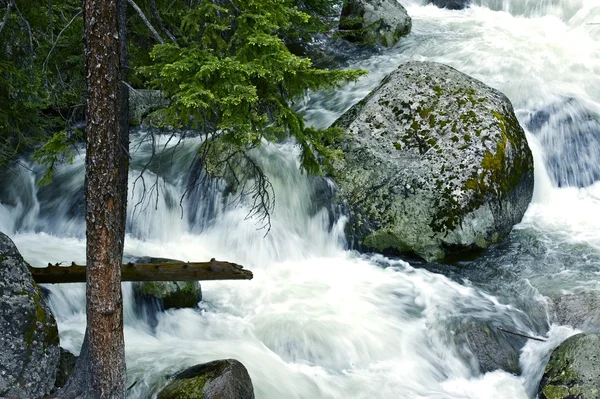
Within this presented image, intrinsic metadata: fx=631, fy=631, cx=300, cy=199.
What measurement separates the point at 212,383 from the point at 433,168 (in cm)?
523

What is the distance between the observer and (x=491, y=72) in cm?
1438

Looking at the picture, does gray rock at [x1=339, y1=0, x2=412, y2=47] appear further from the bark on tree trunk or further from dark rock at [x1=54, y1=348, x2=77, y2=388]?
the bark on tree trunk

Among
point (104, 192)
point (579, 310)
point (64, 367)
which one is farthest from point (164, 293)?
point (579, 310)

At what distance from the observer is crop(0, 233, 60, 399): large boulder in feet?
18.9

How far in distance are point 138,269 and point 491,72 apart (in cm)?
1045

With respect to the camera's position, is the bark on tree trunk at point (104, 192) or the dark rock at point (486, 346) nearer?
the bark on tree trunk at point (104, 192)

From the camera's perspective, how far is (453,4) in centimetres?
1991

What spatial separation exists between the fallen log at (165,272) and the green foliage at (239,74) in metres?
1.33

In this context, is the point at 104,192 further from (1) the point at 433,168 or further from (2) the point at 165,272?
(1) the point at 433,168

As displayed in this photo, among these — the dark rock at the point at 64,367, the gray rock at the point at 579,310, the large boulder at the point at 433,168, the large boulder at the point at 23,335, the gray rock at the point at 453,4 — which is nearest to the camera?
the large boulder at the point at 23,335

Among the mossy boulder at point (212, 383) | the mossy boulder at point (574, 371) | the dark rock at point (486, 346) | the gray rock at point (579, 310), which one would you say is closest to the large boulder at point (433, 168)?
the gray rock at point (579, 310)

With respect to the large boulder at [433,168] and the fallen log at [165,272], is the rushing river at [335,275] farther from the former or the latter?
the fallen log at [165,272]

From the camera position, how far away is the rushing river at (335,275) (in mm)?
7605

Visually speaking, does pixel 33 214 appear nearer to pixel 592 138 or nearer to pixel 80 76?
pixel 80 76
